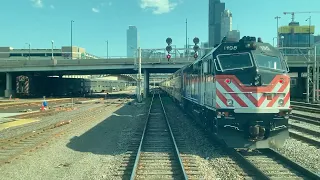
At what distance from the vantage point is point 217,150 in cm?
1110

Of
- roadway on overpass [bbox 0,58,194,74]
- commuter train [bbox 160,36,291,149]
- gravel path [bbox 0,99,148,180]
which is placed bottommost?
gravel path [bbox 0,99,148,180]

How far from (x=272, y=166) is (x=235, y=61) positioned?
12.2 ft

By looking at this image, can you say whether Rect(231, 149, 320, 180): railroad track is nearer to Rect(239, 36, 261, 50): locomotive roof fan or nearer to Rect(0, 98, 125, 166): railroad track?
Rect(239, 36, 261, 50): locomotive roof fan

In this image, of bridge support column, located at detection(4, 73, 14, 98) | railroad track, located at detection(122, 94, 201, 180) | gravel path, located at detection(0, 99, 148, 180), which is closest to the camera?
railroad track, located at detection(122, 94, 201, 180)

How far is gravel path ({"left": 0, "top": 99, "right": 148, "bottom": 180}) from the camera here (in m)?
8.45

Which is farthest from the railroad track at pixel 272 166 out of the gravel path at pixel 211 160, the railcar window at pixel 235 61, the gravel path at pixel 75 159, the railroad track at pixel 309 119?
the railroad track at pixel 309 119

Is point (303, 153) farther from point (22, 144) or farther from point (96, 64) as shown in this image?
point (96, 64)

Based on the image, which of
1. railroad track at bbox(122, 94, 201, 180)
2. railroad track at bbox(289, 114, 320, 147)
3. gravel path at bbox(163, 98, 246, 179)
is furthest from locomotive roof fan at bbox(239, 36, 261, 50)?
railroad track at bbox(289, 114, 320, 147)

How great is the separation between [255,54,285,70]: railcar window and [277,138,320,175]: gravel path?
118 inches

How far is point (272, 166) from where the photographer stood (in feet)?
29.2

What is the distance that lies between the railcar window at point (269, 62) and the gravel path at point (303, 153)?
300cm

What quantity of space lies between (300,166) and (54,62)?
153ft

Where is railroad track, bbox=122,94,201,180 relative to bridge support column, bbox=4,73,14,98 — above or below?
below

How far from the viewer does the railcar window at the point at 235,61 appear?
1043cm
